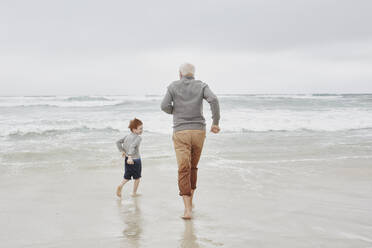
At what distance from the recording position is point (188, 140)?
4.12 meters

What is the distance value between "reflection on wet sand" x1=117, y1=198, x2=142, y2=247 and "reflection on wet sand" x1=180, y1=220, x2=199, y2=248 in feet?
1.44

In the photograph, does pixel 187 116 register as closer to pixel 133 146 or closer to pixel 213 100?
pixel 213 100

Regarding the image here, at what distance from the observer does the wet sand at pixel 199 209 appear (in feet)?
11.5

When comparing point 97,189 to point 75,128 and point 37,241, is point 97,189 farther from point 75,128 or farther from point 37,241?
point 75,128

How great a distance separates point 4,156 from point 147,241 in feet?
22.0

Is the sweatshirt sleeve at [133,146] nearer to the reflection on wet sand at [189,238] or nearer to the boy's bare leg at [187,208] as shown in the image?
the boy's bare leg at [187,208]

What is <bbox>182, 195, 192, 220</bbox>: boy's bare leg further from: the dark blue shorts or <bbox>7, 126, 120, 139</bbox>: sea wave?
<bbox>7, 126, 120, 139</bbox>: sea wave

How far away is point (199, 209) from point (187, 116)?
50.3 inches

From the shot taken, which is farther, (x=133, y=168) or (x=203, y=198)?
(x=133, y=168)

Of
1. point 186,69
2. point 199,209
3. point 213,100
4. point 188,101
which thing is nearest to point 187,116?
point 188,101

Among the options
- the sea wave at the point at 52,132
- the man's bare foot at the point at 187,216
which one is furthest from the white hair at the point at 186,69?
the sea wave at the point at 52,132

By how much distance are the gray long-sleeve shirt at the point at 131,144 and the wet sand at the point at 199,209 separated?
26.4 inches

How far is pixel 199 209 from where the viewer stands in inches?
179

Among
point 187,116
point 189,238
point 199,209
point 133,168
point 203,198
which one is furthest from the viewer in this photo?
point 133,168
